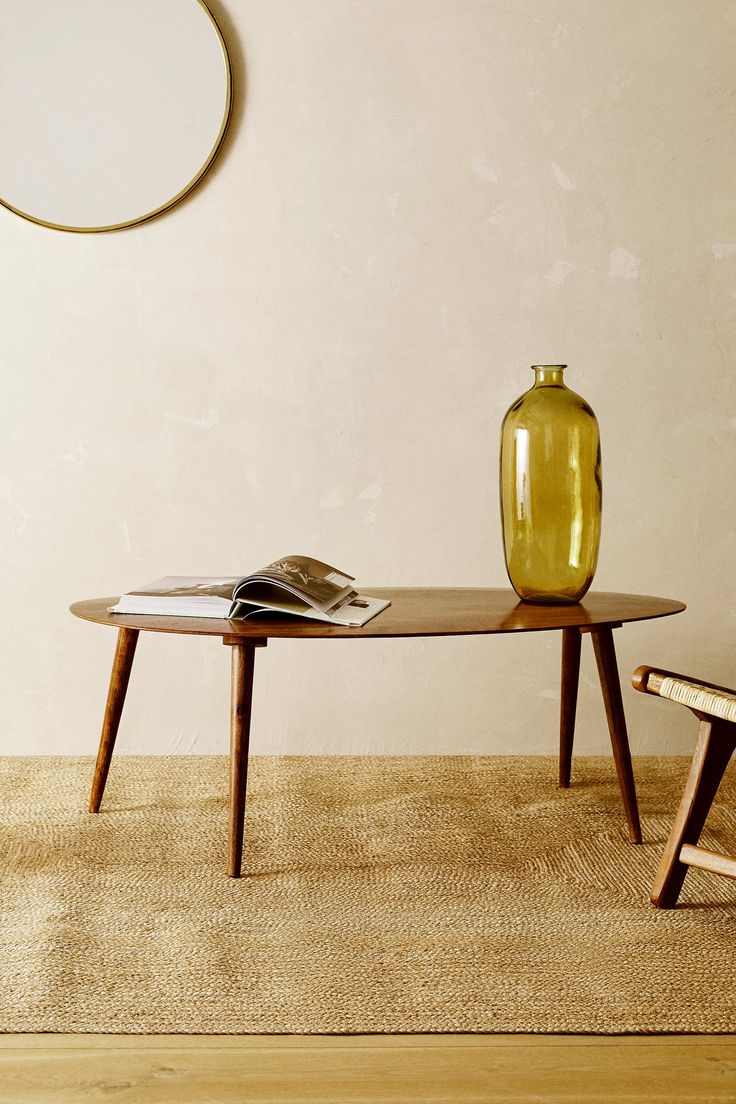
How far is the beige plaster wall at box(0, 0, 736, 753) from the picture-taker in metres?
2.21

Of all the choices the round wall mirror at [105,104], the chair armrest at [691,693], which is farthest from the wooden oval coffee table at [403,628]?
the round wall mirror at [105,104]

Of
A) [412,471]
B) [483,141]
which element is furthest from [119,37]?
[412,471]

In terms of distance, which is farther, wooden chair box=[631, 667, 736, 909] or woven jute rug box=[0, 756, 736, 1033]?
wooden chair box=[631, 667, 736, 909]

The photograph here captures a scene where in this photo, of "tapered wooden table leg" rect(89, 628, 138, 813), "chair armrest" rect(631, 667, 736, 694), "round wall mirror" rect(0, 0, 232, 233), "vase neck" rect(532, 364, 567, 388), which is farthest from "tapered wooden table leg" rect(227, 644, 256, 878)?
"round wall mirror" rect(0, 0, 232, 233)

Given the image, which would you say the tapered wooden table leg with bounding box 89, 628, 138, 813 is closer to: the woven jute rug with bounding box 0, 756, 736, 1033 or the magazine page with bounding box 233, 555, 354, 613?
the woven jute rug with bounding box 0, 756, 736, 1033

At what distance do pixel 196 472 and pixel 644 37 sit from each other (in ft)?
4.42

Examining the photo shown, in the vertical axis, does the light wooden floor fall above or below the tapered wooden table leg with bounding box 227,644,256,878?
below

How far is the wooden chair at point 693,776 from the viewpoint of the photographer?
59.0 inches

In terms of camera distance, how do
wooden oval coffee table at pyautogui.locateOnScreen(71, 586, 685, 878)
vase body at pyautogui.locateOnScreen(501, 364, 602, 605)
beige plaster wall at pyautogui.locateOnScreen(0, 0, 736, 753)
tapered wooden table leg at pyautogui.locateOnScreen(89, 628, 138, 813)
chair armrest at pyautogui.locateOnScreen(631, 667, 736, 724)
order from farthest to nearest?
1. beige plaster wall at pyautogui.locateOnScreen(0, 0, 736, 753)
2. tapered wooden table leg at pyautogui.locateOnScreen(89, 628, 138, 813)
3. vase body at pyautogui.locateOnScreen(501, 364, 602, 605)
4. wooden oval coffee table at pyautogui.locateOnScreen(71, 586, 685, 878)
5. chair armrest at pyautogui.locateOnScreen(631, 667, 736, 724)

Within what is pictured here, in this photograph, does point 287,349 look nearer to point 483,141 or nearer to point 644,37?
point 483,141

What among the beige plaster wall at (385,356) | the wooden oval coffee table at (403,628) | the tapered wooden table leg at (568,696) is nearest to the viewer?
the wooden oval coffee table at (403,628)

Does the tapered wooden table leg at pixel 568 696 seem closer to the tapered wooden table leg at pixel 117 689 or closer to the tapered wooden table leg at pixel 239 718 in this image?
the tapered wooden table leg at pixel 239 718

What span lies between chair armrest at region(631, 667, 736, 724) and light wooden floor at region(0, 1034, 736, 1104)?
44cm

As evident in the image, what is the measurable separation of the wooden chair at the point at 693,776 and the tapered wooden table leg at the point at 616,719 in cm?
23
